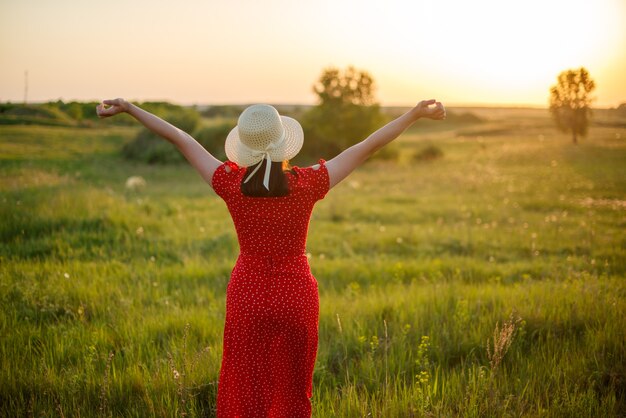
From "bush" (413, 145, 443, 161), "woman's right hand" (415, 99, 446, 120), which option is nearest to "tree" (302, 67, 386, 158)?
"bush" (413, 145, 443, 161)

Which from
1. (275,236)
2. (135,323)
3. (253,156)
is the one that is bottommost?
(135,323)

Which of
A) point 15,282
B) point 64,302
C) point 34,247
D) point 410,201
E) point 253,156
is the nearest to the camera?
point 253,156

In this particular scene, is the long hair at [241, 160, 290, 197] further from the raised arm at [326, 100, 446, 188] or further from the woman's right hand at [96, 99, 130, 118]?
the woman's right hand at [96, 99, 130, 118]

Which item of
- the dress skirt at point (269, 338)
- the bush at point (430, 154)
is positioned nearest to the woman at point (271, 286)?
the dress skirt at point (269, 338)

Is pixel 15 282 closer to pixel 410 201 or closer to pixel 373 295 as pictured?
pixel 373 295

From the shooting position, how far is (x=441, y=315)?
202 inches

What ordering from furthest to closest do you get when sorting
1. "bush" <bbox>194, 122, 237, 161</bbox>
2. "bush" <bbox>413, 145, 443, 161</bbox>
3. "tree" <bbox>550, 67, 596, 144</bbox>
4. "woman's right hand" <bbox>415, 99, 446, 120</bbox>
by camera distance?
"tree" <bbox>550, 67, 596, 144</bbox>
"bush" <bbox>413, 145, 443, 161</bbox>
"bush" <bbox>194, 122, 237, 161</bbox>
"woman's right hand" <bbox>415, 99, 446, 120</bbox>

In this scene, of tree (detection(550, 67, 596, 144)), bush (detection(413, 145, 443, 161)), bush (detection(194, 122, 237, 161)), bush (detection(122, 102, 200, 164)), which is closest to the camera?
bush (detection(122, 102, 200, 164))

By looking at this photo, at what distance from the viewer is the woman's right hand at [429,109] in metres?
3.10

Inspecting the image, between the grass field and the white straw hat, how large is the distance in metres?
1.44

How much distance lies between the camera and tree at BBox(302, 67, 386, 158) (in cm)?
3628

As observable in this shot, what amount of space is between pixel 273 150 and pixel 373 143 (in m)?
0.69

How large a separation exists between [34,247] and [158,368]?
5.14m

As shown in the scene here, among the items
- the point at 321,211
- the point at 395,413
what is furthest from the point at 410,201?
the point at 395,413
